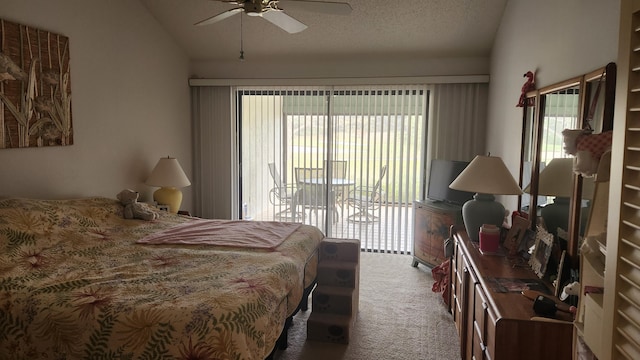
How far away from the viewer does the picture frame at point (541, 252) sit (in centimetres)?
224

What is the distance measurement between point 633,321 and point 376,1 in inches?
149

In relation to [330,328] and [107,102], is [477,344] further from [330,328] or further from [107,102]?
[107,102]

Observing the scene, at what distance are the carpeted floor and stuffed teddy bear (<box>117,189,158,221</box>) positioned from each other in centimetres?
145

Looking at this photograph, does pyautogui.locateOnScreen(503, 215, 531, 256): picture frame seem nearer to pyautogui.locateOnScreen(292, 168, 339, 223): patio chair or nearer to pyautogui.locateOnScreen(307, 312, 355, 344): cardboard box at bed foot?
pyautogui.locateOnScreen(307, 312, 355, 344): cardboard box at bed foot

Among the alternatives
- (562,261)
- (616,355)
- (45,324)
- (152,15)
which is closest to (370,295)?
(562,261)

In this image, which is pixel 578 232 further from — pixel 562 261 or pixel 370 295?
pixel 370 295

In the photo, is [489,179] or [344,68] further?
[344,68]

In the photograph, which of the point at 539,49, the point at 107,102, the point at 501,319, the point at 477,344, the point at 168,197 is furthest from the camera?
the point at 168,197

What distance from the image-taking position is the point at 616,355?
3.29ft

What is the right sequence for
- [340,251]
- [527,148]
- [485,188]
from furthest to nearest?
1. [340,251]
2. [527,148]
3. [485,188]

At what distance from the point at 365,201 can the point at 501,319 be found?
366 cm

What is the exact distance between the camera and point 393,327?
11.0 feet

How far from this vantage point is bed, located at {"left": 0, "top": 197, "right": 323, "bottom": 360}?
6.03ft

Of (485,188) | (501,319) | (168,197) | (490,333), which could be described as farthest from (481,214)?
(168,197)
